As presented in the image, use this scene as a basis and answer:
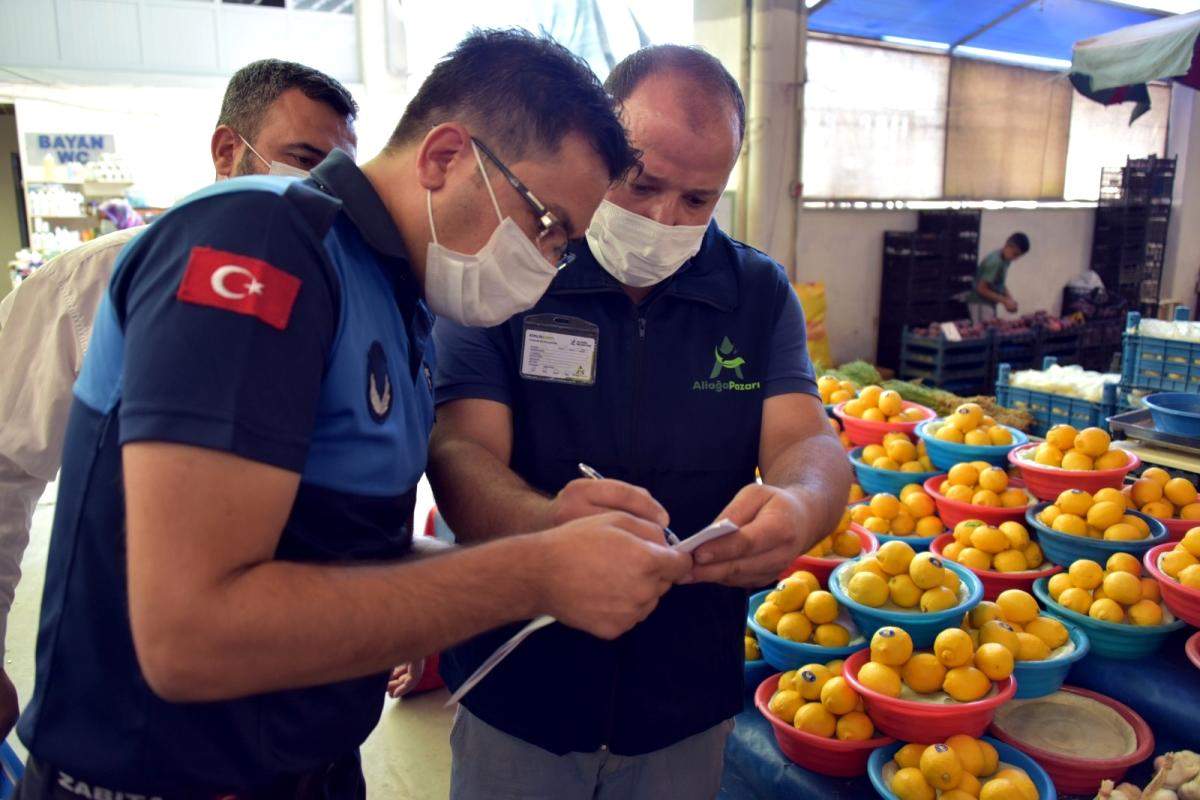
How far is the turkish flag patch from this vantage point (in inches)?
30.1

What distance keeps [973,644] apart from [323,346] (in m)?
2.08

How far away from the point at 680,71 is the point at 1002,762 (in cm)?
184

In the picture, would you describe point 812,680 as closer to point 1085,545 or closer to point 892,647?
point 892,647

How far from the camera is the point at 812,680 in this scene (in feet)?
7.68

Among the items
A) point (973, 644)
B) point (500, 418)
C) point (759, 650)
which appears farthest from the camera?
point (759, 650)

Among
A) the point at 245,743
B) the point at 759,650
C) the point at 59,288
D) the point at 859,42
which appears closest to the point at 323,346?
the point at 245,743

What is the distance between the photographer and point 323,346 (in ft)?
2.81

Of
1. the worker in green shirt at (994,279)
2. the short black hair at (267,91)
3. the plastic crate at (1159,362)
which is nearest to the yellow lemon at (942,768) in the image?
the short black hair at (267,91)

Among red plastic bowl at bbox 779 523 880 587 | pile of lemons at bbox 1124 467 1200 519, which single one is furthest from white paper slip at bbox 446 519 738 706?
pile of lemons at bbox 1124 467 1200 519

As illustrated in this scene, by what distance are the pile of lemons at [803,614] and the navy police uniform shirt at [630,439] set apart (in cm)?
100

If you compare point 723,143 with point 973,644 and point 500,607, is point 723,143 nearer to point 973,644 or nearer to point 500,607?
point 500,607

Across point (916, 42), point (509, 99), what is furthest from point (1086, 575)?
point (916, 42)

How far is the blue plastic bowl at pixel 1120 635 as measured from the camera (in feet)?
7.72

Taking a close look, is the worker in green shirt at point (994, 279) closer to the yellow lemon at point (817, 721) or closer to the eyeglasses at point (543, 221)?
the yellow lemon at point (817, 721)
